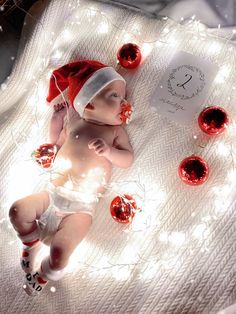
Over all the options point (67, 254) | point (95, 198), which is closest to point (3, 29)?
point (95, 198)

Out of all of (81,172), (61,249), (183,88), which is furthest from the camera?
(183,88)

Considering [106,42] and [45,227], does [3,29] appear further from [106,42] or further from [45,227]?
[45,227]

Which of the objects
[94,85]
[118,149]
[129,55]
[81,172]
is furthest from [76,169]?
[129,55]

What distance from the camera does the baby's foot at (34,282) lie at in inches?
50.6

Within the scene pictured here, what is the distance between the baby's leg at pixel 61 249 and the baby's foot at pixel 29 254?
0.07 feet

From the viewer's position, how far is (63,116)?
1.47 meters

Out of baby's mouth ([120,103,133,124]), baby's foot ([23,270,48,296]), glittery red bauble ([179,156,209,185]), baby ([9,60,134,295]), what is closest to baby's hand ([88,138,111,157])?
baby ([9,60,134,295])

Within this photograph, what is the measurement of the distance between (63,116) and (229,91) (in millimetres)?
481

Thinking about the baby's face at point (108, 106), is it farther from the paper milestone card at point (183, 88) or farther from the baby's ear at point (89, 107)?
the paper milestone card at point (183, 88)

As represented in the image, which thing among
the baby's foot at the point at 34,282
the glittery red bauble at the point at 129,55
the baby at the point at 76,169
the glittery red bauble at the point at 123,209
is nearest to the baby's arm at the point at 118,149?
the baby at the point at 76,169

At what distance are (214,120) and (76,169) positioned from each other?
388 mm

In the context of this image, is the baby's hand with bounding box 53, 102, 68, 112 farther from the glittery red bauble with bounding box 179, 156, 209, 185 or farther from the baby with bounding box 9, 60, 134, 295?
the glittery red bauble with bounding box 179, 156, 209, 185

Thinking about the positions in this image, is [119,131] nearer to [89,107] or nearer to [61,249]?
[89,107]

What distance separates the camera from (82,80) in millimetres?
Result: 1381
